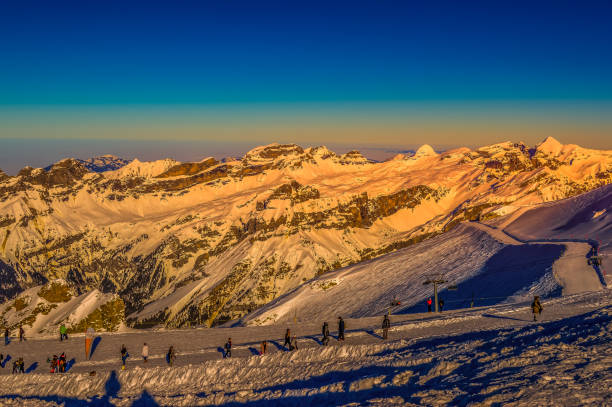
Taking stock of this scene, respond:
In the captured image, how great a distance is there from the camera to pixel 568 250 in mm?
88938

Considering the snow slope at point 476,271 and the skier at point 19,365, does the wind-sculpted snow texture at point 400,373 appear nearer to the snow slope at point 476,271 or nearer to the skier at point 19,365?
the skier at point 19,365

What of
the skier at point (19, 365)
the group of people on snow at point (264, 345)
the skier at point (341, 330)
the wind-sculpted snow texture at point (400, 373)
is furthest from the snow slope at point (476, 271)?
the skier at point (19, 365)

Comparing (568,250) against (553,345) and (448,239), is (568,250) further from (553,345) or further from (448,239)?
(553,345)

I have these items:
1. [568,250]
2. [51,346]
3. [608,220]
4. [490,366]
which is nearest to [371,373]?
[490,366]

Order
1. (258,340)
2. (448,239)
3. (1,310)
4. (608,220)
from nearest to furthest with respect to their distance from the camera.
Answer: (258,340)
(608,220)
(1,310)
(448,239)

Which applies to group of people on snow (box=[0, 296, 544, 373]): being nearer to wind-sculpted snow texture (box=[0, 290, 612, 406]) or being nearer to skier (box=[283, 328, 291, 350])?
skier (box=[283, 328, 291, 350])

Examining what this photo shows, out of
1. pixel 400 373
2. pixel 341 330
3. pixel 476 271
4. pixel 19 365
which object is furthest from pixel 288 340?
pixel 476 271

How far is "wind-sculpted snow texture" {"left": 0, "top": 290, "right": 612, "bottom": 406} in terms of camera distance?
66.3 ft

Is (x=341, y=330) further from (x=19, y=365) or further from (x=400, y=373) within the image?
(x=19, y=365)

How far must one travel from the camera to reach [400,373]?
24312 mm

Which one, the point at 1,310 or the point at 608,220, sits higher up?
the point at 608,220

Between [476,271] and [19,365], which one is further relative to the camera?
[476,271]

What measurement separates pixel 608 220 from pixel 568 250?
2745cm

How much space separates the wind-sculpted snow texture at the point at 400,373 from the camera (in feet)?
66.3
